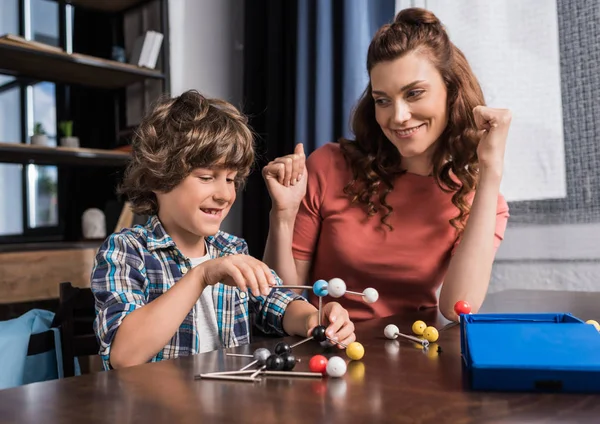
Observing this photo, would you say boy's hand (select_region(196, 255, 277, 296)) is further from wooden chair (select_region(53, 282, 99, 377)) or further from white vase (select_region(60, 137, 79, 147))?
white vase (select_region(60, 137, 79, 147))

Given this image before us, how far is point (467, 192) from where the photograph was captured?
163 centimetres

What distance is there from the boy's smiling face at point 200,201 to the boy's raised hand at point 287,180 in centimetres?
27

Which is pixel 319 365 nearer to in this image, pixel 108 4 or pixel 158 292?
pixel 158 292

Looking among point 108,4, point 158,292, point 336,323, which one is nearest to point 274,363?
point 336,323

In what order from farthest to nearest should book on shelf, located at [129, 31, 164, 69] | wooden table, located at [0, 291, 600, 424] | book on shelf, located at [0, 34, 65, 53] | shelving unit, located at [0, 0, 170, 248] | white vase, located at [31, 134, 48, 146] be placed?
book on shelf, located at [129, 31, 164, 69], shelving unit, located at [0, 0, 170, 248], white vase, located at [31, 134, 48, 146], book on shelf, located at [0, 34, 65, 53], wooden table, located at [0, 291, 600, 424]

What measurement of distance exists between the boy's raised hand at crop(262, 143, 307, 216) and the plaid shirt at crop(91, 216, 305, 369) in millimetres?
208

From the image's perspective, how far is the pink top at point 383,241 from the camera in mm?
1591

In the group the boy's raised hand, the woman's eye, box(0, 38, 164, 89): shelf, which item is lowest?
the boy's raised hand

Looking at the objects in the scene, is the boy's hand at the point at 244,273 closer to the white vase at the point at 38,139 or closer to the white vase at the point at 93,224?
the white vase at the point at 38,139

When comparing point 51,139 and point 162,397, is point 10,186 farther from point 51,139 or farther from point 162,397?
point 162,397

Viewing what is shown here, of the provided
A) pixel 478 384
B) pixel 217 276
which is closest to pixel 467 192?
pixel 217 276

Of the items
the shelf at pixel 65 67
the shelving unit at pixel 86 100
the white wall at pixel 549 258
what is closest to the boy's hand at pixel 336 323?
the white wall at pixel 549 258

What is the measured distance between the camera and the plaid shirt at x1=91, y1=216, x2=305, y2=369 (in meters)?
1.05

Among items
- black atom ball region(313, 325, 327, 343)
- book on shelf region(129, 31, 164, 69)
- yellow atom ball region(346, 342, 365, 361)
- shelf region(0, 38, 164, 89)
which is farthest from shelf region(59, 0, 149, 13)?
yellow atom ball region(346, 342, 365, 361)
